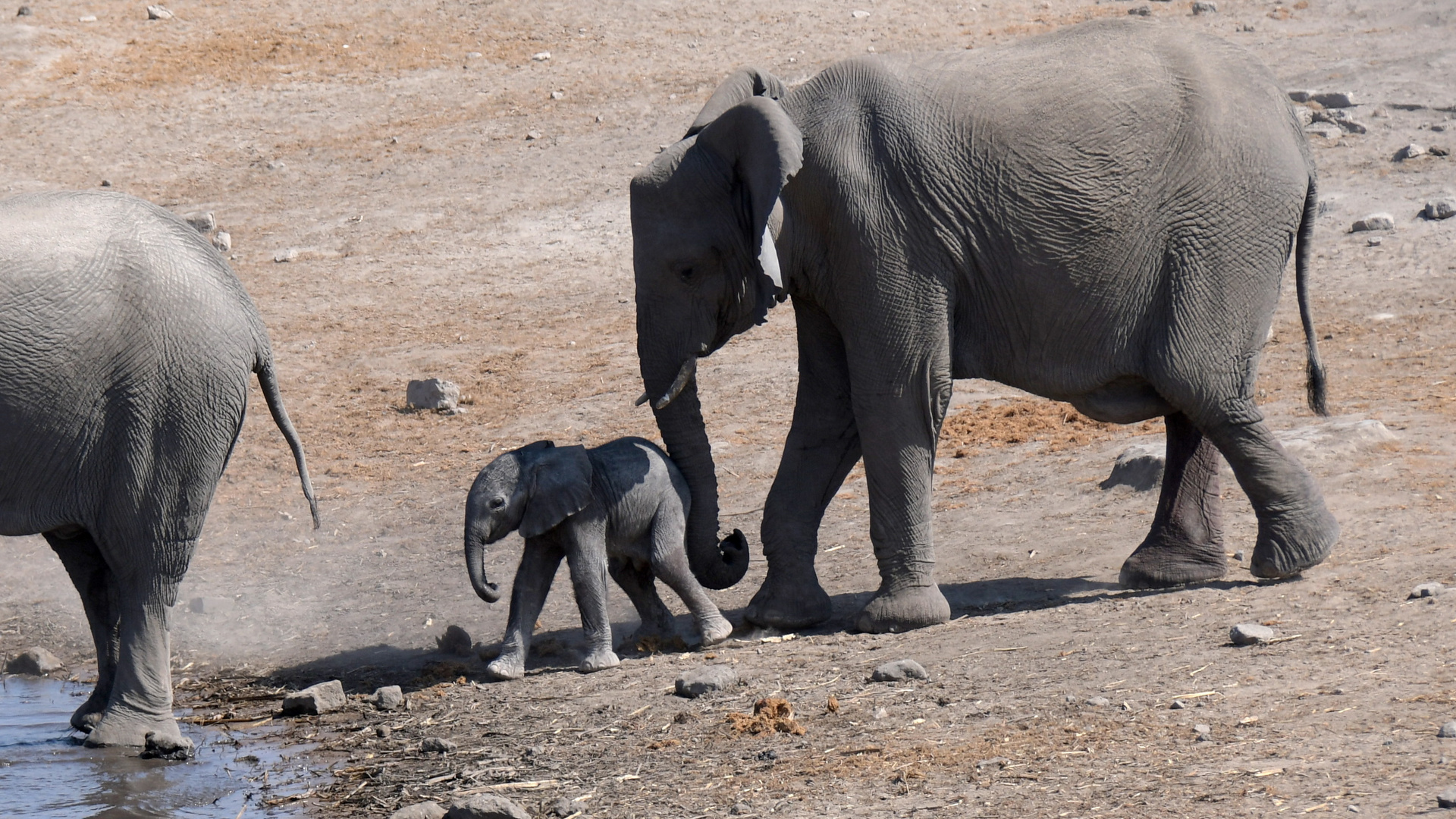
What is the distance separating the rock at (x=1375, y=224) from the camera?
47.9 ft

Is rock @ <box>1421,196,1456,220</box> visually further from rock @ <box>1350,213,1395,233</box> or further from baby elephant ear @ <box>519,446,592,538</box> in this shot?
baby elephant ear @ <box>519,446,592,538</box>

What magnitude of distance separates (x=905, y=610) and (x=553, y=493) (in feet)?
5.18

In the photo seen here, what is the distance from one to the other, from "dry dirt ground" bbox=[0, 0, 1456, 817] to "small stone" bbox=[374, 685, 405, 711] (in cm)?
8

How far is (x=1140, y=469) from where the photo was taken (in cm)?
933

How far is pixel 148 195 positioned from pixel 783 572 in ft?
40.5

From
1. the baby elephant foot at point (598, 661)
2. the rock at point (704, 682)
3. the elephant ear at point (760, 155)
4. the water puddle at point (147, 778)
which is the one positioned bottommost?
the water puddle at point (147, 778)

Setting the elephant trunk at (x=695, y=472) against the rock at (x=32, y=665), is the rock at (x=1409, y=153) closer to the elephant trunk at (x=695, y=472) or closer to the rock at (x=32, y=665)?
the elephant trunk at (x=695, y=472)

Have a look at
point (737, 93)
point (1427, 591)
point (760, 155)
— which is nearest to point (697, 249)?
point (760, 155)

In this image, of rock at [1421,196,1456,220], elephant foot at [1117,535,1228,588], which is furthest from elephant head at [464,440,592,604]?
rock at [1421,196,1456,220]

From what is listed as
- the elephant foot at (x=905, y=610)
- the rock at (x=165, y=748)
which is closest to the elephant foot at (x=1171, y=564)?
the elephant foot at (x=905, y=610)

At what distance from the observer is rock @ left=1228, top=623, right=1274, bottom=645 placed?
6.26 m

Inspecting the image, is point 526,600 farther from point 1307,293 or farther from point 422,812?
point 1307,293

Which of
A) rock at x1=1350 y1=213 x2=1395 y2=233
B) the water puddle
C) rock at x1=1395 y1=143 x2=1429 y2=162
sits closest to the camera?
the water puddle

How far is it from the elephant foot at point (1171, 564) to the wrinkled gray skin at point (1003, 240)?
420mm
